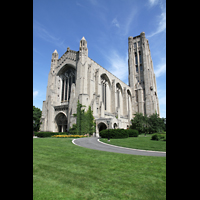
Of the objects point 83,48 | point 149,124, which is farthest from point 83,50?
point 149,124

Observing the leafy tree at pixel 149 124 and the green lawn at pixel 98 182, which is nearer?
the green lawn at pixel 98 182

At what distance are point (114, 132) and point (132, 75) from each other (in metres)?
39.3

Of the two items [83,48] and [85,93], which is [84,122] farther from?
[83,48]

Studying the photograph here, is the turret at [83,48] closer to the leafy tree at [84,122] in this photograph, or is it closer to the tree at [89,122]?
the leafy tree at [84,122]

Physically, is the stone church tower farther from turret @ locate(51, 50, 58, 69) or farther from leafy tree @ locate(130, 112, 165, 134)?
turret @ locate(51, 50, 58, 69)

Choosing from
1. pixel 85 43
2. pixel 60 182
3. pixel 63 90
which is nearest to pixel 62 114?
pixel 63 90

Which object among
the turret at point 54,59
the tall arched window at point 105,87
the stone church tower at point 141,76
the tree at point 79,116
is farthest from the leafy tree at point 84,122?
the stone church tower at point 141,76

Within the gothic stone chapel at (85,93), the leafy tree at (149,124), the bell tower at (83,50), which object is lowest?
the leafy tree at (149,124)

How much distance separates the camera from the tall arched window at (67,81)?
36.3 metres

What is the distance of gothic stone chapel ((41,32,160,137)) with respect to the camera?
3142 centimetres

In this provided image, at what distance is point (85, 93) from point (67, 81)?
9110 millimetres

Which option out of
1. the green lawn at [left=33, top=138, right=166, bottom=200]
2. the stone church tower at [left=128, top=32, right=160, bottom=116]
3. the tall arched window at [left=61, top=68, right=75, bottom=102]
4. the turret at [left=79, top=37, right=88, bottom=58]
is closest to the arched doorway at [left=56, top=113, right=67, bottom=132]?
the tall arched window at [left=61, top=68, right=75, bottom=102]

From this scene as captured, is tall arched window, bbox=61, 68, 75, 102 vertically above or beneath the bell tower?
beneath
